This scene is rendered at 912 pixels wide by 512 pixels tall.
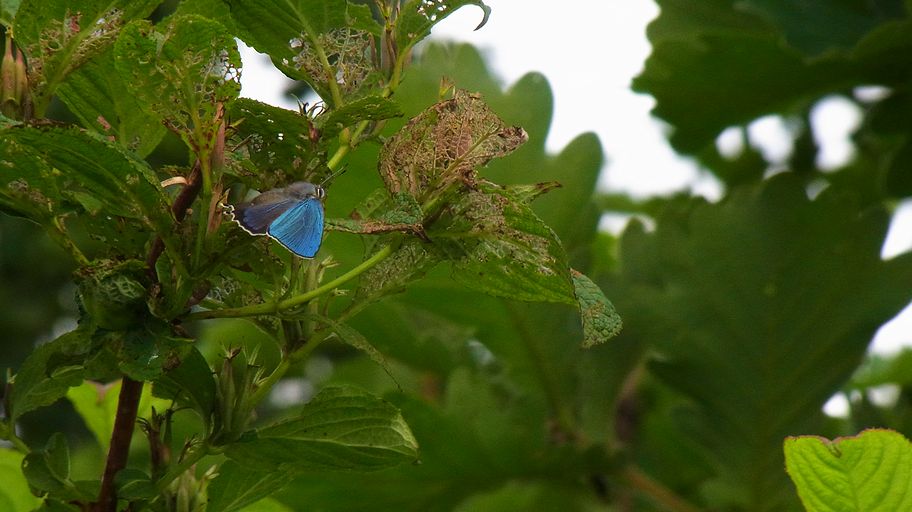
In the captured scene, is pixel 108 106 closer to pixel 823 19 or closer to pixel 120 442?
pixel 120 442

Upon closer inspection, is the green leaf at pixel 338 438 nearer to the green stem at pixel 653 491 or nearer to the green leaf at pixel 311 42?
the green leaf at pixel 311 42

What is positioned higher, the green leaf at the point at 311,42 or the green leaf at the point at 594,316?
the green leaf at the point at 311,42

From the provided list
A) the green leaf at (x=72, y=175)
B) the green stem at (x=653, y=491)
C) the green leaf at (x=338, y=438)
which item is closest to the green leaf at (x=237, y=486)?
the green leaf at (x=338, y=438)

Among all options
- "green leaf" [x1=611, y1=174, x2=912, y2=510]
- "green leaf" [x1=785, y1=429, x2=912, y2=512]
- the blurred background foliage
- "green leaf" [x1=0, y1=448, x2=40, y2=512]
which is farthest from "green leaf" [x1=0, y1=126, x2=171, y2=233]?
"green leaf" [x1=611, y1=174, x2=912, y2=510]

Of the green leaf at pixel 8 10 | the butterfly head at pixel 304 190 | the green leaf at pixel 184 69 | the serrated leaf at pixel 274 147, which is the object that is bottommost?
the butterfly head at pixel 304 190

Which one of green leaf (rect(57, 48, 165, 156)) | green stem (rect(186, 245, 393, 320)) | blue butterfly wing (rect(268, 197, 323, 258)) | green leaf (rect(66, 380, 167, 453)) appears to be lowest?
green stem (rect(186, 245, 393, 320))

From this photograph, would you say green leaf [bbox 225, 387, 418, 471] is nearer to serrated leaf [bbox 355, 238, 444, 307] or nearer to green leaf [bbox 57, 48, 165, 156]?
serrated leaf [bbox 355, 238, 444, 307]

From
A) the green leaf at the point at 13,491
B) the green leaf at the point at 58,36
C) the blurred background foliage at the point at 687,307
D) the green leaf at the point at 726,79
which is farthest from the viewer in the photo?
the green leaf at the point at 726,79

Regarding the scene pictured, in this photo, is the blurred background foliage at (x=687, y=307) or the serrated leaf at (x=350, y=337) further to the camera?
the blurred background foliage at (x=687, y=307)
